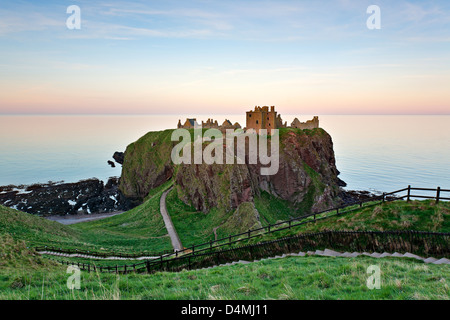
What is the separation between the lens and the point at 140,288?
1059 centimetres

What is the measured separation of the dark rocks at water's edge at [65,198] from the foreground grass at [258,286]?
83.3 metres

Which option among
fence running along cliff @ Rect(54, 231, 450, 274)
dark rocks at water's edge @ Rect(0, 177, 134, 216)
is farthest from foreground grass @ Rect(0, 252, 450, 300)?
dark rocks at water's edge @ Rect(0, 177, 134, 216)

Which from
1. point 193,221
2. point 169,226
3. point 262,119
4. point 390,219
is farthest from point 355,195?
point 390,219

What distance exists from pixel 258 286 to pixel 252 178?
5461cm

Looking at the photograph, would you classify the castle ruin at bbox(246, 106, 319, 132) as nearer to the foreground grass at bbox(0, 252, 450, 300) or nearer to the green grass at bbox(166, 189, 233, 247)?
the green grass at bbox(166, 189, 233, 247)

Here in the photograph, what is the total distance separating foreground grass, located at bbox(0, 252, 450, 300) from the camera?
865 cm

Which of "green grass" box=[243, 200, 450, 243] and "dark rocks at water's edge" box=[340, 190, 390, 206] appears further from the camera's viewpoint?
"dark rocks at water's edge" box=[340, 190, 390, 206]

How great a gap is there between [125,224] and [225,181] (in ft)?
78.8

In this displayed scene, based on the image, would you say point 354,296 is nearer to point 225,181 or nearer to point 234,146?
point 225,181

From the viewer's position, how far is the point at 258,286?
1022cm

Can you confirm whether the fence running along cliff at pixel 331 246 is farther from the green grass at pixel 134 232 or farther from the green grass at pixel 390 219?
the green grass at pixel 134 232

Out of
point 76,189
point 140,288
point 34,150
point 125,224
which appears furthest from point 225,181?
point 34,150

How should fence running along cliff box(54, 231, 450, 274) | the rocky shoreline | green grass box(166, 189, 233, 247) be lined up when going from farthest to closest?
the rocky shoreline
green grass box(166, 189, 233, 247)
fence running along cliff box(54, 231, 450, 274)

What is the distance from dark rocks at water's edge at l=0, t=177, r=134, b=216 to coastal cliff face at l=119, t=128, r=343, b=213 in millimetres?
8396
